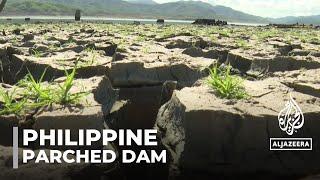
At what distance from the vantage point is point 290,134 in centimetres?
287

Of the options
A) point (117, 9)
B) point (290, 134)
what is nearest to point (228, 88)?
point (290, 134)

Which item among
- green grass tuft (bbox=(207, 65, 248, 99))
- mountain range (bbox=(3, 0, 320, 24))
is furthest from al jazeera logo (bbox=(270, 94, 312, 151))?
mountain range (bbox=(3, 0, 320, 24))

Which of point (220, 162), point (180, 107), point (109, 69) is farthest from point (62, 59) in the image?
point (220, 162)

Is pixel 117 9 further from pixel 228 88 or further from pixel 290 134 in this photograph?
pixel 290 134

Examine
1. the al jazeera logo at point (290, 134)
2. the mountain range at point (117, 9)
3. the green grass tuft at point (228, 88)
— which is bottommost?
the mountain range at point (117, 9)

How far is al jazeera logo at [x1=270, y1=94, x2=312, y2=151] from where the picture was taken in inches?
111

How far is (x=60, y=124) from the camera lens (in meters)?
2.79

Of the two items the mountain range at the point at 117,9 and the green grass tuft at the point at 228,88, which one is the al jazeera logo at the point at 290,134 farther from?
the mountain range at the point at 117,9

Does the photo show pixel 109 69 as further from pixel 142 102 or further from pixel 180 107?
pixel 180 107

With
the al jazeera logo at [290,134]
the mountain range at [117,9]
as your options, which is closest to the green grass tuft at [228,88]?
the al jazeera logo at [290,134]

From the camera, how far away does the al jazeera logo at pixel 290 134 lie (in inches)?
111

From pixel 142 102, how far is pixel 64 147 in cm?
171

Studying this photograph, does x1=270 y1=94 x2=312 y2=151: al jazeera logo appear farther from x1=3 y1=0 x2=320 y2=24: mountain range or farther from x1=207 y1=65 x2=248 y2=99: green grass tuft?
x1=3 y1=0 x2=320 y2=24: mountain range

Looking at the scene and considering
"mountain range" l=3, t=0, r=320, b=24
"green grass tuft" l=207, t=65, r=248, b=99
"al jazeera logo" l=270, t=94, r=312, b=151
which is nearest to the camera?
"al jazeera logo" l=270, t=94, r=312, b=151
